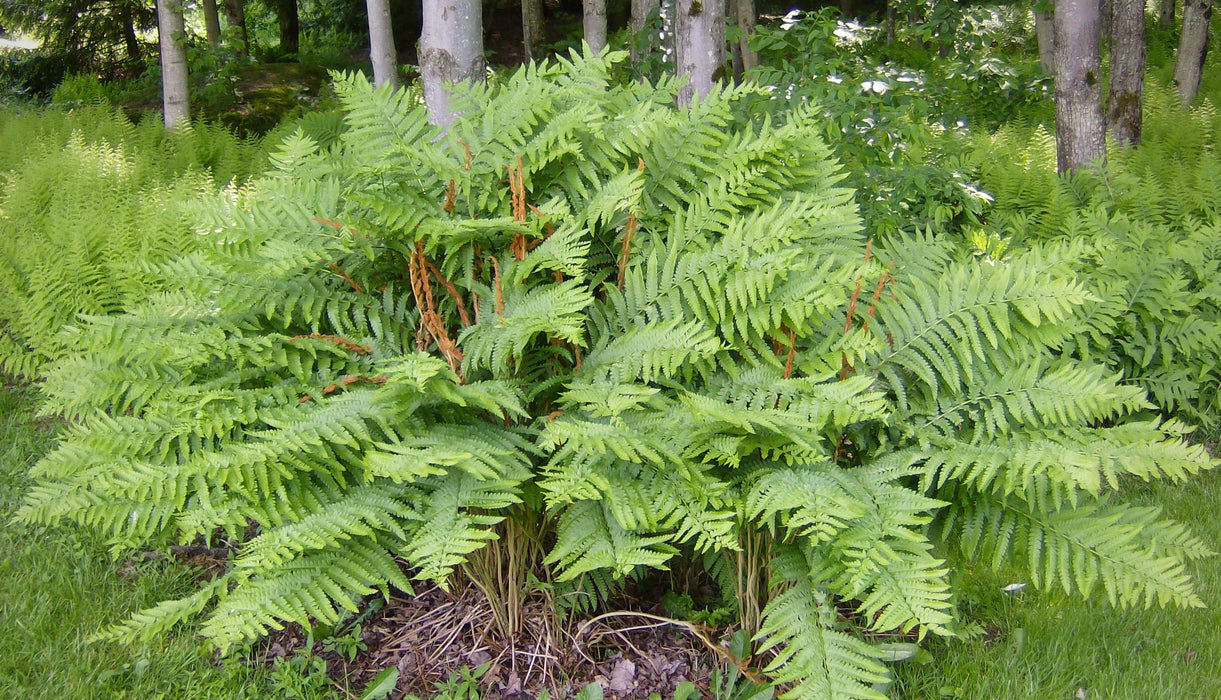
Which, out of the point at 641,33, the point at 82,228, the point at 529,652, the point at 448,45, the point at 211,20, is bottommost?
the point at 529,652

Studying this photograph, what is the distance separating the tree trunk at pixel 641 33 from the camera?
675 centimetres

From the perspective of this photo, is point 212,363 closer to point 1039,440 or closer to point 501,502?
point 501,502

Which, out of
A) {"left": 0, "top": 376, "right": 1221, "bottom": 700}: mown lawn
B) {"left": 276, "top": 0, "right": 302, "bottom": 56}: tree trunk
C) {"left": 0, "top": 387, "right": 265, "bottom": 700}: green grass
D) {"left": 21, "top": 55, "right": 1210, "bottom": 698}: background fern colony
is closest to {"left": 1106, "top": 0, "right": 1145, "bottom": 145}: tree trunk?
{"left": 21, "top": 55, "right": 1210, "bottom": 698}: background fern colony

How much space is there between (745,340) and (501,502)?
2.74ft

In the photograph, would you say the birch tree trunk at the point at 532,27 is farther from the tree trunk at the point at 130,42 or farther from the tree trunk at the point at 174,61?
the tree trunk at the point at 130,42

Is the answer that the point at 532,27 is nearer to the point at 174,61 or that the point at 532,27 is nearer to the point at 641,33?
the point at 174,61

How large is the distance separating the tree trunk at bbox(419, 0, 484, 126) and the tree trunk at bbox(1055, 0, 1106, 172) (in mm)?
4008

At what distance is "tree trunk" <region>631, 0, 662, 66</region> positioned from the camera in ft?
22.2

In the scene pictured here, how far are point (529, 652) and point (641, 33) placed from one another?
5279mm

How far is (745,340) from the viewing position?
2.56m

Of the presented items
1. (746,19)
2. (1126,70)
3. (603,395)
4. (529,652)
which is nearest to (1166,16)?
(746,19)

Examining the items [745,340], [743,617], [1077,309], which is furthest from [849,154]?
[743,617]

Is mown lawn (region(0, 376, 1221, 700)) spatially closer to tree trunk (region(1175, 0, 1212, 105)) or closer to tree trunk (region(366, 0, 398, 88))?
tree trunk (region(366, 0, 398, 88))

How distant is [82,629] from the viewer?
287 cm
